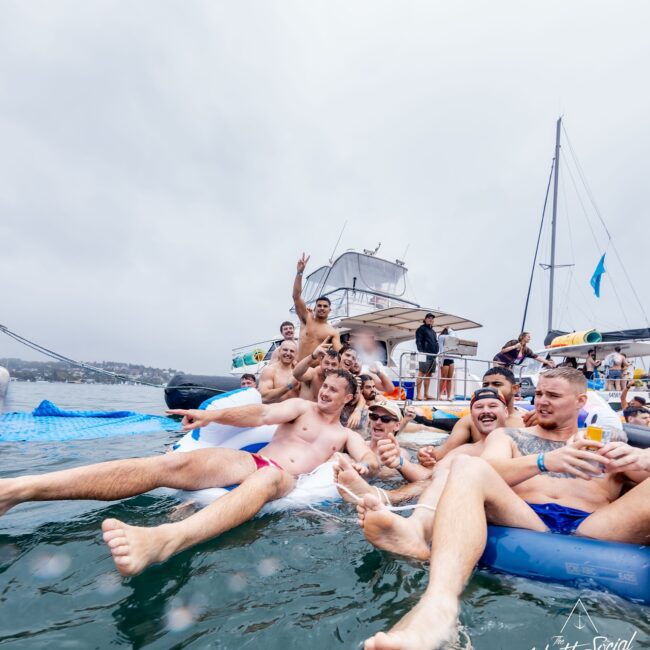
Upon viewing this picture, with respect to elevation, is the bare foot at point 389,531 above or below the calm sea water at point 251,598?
above

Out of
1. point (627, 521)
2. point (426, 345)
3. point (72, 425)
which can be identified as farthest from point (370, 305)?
point (627, 521)

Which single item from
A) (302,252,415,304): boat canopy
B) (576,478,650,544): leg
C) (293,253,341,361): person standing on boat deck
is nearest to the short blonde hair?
(576,478,650,544): leg

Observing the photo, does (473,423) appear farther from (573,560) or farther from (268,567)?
(268,567)

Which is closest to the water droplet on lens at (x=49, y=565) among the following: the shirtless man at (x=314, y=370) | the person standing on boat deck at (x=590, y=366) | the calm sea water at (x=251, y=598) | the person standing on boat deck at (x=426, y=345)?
the calm sea water at (x=251, y=598)

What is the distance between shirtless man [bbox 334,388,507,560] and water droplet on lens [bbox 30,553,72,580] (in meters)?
1.40

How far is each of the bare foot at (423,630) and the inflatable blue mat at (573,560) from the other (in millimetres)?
559

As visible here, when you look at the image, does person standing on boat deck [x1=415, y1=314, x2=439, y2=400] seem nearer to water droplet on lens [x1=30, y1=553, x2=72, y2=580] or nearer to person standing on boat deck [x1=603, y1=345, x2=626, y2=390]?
person standing on boat deck [x1=603, y1=345, x2=626, y2=390]

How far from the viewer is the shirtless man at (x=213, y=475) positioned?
168 centimetres

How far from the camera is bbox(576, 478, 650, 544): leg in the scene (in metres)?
1.76

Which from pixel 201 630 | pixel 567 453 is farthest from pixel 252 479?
pixel 567 453

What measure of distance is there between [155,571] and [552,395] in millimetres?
2288

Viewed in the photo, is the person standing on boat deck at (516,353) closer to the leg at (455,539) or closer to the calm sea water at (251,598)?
the leg at (455,539)

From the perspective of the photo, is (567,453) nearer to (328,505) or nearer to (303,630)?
(303,630)

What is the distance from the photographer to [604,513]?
1.88 metres
